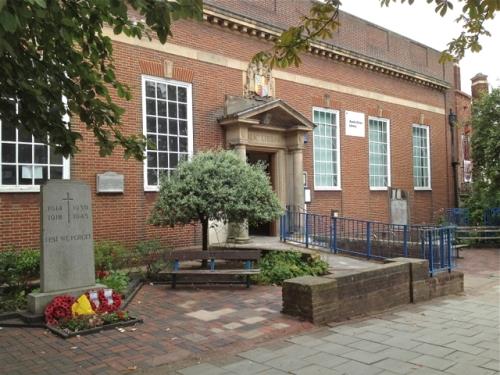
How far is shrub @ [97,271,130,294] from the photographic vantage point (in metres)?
7.94

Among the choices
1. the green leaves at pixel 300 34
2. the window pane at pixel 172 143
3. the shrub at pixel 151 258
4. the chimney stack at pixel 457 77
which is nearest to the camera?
the green leaves at pixel 300 34

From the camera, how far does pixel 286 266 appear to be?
9.59m

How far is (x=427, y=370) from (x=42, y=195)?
5.33 meters

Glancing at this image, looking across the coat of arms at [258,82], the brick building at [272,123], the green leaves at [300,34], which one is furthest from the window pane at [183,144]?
the green leaves at [300,34]

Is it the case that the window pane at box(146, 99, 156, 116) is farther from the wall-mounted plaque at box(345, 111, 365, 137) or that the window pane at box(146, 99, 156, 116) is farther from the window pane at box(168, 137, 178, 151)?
the wall-mounted plaque at box(345, 111, 365, 137)

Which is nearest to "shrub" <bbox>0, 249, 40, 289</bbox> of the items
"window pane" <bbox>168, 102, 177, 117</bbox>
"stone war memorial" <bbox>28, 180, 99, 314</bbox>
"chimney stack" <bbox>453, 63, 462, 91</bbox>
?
"stone war memorial" <bbox>28, 180, 99, 314</bbox>

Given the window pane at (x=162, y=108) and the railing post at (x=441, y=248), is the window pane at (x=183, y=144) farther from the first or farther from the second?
the railing post at (x=441, y=248)

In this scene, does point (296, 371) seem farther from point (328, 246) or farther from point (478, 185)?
point (478, 185)

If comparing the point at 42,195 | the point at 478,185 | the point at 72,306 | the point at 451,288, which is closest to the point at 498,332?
the point at 451,288

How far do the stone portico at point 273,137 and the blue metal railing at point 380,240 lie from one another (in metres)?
1.24

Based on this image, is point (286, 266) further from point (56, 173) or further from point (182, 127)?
point (56, 173)

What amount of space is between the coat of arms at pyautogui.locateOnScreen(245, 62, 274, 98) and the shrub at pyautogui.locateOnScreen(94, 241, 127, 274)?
6162 millimetres

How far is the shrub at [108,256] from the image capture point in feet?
29.5

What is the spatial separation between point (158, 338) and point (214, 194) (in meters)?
3.78
